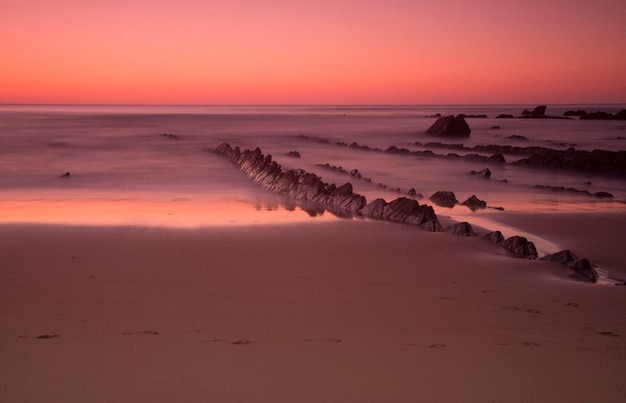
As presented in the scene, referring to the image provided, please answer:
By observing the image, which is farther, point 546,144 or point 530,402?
point 546,144

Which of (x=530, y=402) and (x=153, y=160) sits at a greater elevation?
(x=530, y=402)

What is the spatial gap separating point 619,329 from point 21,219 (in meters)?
6.98

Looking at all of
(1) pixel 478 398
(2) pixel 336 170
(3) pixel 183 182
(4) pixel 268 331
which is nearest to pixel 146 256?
(4) pixel 268 331

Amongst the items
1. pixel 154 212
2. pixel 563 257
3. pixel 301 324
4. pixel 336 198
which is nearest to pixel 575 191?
pixel 336 198

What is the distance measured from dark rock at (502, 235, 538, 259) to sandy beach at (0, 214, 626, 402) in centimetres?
20

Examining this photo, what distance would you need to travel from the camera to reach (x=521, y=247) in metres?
5.77

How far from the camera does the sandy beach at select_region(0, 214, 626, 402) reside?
2.93 metres

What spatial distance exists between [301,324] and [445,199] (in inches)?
258

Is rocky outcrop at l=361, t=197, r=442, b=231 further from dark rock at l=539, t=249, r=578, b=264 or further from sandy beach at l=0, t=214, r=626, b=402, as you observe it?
dark rock at l=539, t=249, r=578, b=264

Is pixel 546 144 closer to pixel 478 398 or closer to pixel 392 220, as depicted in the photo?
pixel 392 220

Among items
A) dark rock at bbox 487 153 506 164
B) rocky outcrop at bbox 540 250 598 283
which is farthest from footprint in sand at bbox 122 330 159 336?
dark rock at bbox 487 153 506 164

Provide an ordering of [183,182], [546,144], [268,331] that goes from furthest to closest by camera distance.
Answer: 1. [546,144]
2. [183,182]
3. [268,331]

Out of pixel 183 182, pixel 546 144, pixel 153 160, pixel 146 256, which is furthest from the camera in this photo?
pixel 546 144

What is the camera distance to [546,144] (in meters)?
24.6
